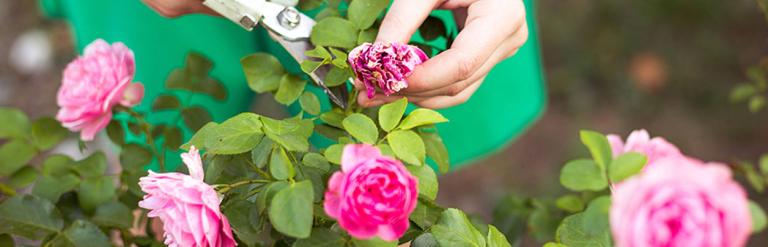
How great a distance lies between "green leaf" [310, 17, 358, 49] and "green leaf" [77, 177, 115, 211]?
39cm

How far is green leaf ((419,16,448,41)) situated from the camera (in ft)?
3.58

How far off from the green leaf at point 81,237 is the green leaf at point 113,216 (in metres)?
0.05

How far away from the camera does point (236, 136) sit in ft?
2.73

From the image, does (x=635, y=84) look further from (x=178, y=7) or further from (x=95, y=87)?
(x=95, y=87)

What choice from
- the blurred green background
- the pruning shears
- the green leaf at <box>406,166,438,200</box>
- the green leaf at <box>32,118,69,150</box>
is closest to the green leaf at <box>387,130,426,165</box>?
the green leaf at <box>406,166,438,200</box>

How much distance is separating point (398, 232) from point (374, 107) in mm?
359

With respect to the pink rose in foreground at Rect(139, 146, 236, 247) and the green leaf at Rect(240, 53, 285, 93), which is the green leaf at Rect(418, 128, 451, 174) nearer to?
the green leaf at Rect(240, 53, 285, 93)

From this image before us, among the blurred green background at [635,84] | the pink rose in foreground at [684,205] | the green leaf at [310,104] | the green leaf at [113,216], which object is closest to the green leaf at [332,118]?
the green leaf at [310,104]

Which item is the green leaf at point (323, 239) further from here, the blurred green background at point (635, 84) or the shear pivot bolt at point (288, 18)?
the blurred green background at point (635, 84)

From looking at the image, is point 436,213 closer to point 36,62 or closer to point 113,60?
point 113,60

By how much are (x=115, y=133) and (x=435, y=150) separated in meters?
0.49

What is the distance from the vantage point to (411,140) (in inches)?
32.5

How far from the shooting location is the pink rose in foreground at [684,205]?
21.0 inches

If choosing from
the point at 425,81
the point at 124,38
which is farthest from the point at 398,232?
the point at 124,38
